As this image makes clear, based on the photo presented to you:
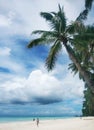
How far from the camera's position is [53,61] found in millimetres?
24641

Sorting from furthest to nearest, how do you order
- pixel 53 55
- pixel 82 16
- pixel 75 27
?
1. pixel 82 16
2. pixel 53 55
3. pixel 75 27

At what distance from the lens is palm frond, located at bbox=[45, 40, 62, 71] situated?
79.4 feet

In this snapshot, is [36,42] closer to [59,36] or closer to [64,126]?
[59,36]

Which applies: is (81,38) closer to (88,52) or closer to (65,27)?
(65,27)

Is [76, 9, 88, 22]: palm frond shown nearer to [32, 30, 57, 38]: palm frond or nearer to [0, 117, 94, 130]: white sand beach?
[32, 30, 57, 38]: palm frond

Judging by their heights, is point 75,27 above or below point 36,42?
above

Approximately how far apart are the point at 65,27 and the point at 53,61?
3007 mm

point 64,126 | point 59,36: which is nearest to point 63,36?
point 59,36

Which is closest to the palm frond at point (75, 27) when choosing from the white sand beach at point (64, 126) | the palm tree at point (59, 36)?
the palm tree at point (59, 36)

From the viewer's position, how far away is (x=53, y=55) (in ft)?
80.2

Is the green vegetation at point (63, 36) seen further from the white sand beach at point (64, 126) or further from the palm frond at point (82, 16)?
the white sand beach at point (64, 126)

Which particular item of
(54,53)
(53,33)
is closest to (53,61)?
(54,53)

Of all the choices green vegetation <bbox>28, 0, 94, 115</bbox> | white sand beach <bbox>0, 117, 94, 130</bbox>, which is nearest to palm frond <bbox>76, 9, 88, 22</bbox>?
green vegetation <bbox>28, 0, 94, 115</bbox>

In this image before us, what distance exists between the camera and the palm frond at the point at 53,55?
24208 mm
